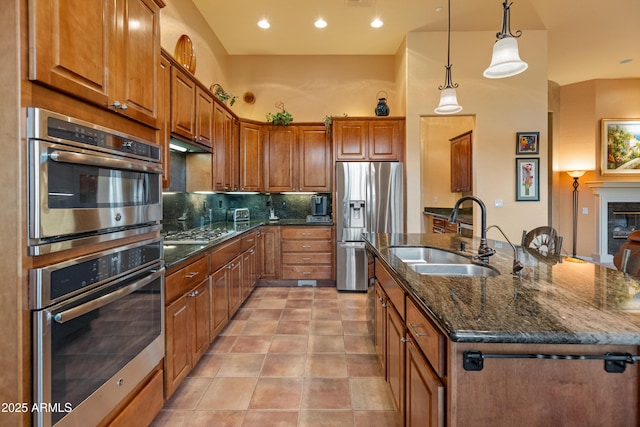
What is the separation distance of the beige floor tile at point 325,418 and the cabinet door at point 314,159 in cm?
330

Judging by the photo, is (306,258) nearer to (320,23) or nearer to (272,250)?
(272,250)

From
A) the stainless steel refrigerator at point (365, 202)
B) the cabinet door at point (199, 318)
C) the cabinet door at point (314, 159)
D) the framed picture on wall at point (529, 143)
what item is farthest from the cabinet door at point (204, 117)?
the framed picture on wall at point (529, 143)

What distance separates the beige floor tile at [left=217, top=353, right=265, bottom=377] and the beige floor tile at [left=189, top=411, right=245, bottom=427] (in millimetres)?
403

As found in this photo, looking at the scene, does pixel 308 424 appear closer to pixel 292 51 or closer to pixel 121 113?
pixel 121 113

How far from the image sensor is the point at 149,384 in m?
1.66

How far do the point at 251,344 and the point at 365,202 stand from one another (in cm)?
240

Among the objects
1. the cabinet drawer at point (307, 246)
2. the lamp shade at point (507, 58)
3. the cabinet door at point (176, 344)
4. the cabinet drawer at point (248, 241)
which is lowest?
the cabinet door at point (176, 344)

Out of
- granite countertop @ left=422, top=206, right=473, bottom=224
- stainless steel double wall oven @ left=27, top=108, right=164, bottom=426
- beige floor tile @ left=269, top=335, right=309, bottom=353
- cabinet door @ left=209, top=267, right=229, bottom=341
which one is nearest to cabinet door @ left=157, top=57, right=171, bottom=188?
stainless steel double wall oven @ left=27, top=108, right=164, bottom=426

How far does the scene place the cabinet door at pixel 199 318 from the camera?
7.34 feet

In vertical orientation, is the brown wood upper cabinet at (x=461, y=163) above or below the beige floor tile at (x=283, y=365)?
above

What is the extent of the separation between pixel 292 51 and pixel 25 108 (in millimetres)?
4682

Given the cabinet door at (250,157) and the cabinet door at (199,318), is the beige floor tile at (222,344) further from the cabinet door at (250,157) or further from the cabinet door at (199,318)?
the cabinet door at (250,157)

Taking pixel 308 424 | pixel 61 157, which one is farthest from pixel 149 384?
pixel 61 157

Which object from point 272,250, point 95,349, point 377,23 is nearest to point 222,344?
point 95,349
